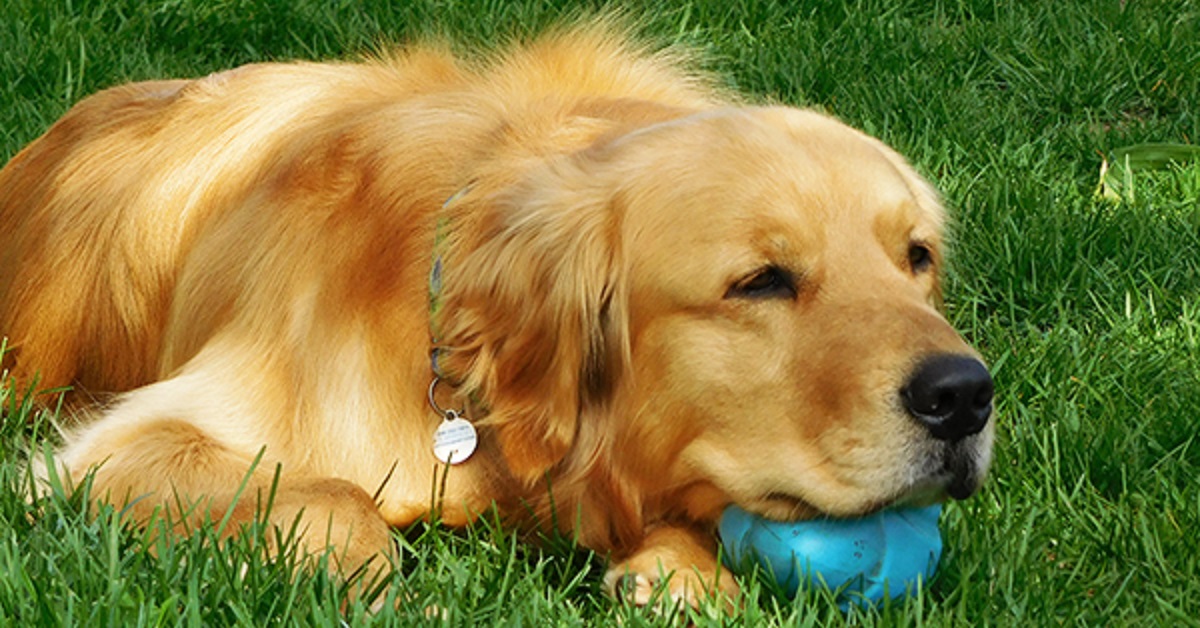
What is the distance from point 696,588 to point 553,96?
4.34 ft

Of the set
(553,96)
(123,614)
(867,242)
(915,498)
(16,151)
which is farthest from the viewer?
(16,151)

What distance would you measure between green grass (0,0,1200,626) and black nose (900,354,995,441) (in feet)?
1.04

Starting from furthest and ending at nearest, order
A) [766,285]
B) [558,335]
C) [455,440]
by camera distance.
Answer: [455,440], [558,335], [766,285]

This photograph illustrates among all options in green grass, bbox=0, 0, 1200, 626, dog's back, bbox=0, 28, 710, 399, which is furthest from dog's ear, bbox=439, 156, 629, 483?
dog's back, bbox=0, 28, 710, 399

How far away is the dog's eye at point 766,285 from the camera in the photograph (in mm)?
3305

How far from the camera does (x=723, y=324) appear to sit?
3.34m

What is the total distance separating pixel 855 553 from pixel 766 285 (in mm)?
526

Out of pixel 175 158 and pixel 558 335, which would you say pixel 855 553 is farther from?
pixel 175 158

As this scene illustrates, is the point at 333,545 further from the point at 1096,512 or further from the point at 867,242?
the point at 1096,512

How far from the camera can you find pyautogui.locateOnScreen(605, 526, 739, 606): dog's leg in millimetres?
3215

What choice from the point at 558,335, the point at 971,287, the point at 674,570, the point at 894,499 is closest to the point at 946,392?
the point at 894,499

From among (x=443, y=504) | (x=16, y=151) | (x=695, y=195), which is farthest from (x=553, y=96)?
(x=16, y=151)

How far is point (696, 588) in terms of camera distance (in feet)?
10.6

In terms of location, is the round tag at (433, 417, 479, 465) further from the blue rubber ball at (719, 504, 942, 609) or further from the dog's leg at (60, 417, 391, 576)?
the blue rubber ball at (719, 504, 942, 609)
